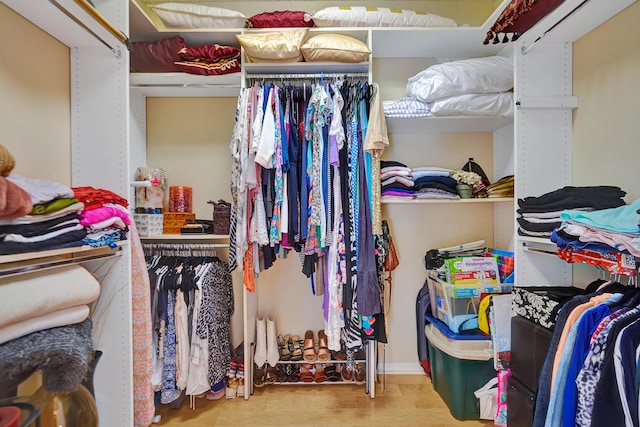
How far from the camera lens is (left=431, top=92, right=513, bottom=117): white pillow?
1.94 m

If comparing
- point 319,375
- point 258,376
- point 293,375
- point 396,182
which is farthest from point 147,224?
point 396,182

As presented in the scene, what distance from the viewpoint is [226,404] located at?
1982mm

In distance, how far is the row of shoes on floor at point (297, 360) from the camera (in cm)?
213

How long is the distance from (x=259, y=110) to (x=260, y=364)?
1.61 meters

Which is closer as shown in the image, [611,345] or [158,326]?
[611,345]

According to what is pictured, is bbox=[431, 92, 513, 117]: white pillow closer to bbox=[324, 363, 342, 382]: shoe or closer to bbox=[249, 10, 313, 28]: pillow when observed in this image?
bbox=[249, 10, 313, 28]: pillow

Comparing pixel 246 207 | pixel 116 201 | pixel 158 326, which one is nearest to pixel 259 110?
pixel 246 207

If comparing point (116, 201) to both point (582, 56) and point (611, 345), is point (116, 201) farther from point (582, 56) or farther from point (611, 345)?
point (582, 56)

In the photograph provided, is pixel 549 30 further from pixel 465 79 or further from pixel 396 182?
pixel 396 182

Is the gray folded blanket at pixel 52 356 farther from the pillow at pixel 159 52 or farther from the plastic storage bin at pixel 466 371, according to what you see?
the plastic storage bin at pixel 466 371

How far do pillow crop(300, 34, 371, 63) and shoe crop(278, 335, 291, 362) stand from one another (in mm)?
1880

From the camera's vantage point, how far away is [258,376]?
221 cm

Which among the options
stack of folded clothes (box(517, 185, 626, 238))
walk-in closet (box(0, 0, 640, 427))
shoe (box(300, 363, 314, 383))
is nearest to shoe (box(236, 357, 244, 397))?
walk-in closet (box(0, 0, 640, 427))

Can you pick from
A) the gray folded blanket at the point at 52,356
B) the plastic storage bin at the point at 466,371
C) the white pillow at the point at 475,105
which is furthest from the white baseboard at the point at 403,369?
the gray folded blanket at the point at 52,356
